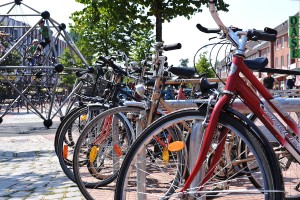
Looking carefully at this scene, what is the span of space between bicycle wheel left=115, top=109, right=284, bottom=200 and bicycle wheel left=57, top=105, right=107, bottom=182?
6.03ft

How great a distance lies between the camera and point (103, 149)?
5.04m

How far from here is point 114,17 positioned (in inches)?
679

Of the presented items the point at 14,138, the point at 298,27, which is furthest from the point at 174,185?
the point at 298,27

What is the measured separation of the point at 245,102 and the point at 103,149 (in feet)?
7.96

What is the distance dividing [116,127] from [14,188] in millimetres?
1673

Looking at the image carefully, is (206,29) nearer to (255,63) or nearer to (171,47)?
(255,63)

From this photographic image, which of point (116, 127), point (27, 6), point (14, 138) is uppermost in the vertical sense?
point (27, 6)

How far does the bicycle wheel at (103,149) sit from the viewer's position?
14.9 feet

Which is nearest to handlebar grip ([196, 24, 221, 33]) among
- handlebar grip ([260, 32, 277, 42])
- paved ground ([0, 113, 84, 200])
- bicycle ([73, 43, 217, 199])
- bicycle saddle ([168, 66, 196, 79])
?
handlebar grip ([260, 32, 277, 42])

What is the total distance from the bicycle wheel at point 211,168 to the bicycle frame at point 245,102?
3 centimetres

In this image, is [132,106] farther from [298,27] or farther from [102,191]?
[298,27]

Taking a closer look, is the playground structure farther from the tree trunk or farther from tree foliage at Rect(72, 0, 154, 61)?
the tree trunk

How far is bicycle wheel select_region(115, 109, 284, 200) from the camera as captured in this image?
8.55 feet

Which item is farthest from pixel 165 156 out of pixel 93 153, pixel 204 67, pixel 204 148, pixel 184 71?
pixel 204 67
